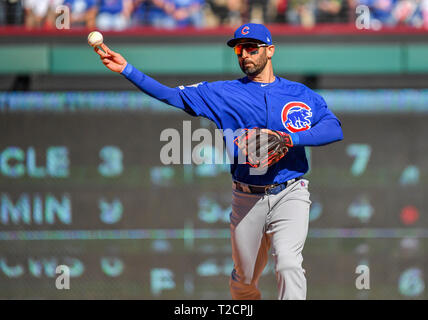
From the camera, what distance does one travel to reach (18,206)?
300 inches

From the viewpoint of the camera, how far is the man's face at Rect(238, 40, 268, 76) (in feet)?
15.4

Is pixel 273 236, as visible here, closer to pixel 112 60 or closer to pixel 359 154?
pixel 112 60

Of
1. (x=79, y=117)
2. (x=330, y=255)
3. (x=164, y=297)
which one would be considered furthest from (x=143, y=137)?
(x=330, y=255)

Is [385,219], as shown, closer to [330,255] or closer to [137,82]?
[330,255]

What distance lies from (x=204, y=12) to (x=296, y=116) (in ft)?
13.1

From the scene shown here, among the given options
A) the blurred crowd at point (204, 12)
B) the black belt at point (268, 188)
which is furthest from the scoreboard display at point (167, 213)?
the black belt at point (268, 188)

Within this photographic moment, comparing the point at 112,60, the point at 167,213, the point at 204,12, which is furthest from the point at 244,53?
the point at 204,12

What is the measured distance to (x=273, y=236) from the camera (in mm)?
4734

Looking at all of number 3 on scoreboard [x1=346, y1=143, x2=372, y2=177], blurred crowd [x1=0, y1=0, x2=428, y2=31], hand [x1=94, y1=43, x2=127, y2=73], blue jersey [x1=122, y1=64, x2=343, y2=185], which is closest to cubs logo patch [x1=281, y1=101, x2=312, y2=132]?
blue jersey [x1=122, y1=64, x2=343, y2=185]

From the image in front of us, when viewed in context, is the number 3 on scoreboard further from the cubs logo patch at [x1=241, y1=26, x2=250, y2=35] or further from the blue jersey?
the cubs logo patch at [x1=241, y1=26, x2=250, y2=35]

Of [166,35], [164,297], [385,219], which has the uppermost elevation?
[166,35]

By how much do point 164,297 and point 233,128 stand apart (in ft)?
11.0

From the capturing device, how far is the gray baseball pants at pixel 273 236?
4512 mm

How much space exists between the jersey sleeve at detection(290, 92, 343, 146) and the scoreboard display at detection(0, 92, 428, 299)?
2.85 metres
